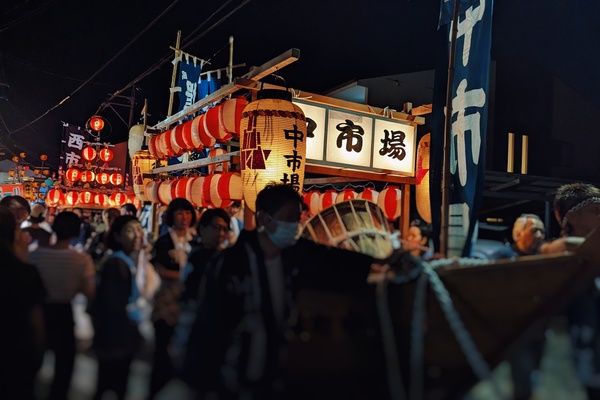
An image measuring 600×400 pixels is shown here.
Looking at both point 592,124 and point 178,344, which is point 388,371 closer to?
point 178,344

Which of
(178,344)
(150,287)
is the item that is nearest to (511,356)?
(178,344)

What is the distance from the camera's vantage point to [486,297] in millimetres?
3188

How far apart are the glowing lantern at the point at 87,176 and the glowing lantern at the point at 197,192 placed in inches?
880

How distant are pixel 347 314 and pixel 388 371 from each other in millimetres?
487

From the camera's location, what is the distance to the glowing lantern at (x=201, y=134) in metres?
10.9

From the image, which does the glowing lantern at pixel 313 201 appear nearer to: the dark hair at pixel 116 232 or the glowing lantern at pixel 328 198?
the glowing lantern at pixel 328 198

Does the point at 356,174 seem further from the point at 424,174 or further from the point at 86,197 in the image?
the point at 86,197

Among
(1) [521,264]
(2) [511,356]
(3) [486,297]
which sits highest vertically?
(1) [521,264]

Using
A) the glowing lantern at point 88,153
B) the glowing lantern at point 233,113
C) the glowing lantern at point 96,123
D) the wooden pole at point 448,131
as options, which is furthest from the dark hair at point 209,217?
the glowing lantern at point 88,153

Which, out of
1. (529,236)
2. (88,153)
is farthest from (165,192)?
(88,153)

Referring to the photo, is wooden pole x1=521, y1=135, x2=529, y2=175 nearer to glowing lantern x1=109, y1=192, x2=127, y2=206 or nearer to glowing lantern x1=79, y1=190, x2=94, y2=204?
glowing lantern x1=109, y1=192, x2=127, y2=206

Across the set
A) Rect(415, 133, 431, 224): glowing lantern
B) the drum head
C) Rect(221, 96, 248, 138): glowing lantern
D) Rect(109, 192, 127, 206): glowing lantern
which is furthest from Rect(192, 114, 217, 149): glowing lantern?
Rect(109, 192, 127, 206): glowing lantern

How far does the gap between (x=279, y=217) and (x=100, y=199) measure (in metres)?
31.3

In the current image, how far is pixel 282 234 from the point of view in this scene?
12.1ft
